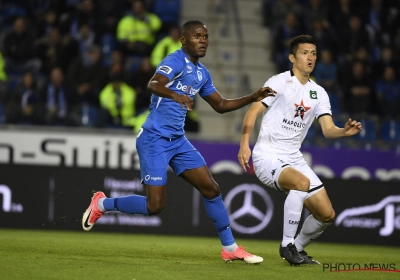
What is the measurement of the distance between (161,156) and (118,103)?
22.1ft

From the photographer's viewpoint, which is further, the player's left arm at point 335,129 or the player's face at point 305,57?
the player's face at point 305,57

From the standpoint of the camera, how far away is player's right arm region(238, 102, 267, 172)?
326 inches

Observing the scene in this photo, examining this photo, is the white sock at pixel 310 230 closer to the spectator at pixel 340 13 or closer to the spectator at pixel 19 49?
the spectator at pixel 19 49

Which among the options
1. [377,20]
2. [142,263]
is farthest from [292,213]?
[377,20]

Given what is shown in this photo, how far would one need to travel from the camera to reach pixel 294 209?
8305mm

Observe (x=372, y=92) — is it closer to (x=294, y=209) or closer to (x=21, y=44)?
(x=21, y=44)

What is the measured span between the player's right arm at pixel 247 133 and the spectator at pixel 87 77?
673cm

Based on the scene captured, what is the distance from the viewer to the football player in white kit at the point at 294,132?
8.48 m

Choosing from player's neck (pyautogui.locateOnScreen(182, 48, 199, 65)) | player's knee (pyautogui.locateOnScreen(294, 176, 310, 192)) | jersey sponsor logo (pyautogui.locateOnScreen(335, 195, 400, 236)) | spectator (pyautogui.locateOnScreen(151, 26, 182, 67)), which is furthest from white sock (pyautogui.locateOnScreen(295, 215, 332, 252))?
spectator (pyautogui.locateOnScreen(151, 26, 182, 67))

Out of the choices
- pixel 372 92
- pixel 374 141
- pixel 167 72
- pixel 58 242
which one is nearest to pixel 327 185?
pixel 374 141

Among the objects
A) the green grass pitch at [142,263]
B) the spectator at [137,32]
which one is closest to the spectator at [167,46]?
the spectator at [137,32]

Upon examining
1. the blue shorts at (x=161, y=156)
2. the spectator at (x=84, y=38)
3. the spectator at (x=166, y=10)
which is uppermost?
the spectator at (x=166, y=10)

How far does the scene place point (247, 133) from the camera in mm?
8469

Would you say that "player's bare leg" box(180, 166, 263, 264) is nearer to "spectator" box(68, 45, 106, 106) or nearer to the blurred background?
the blurred background
